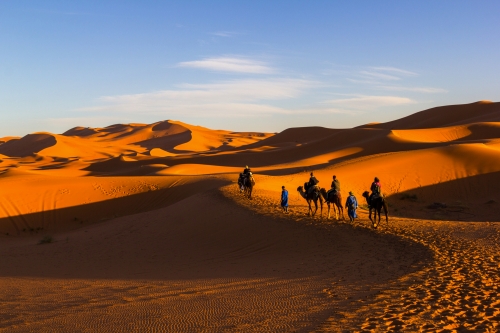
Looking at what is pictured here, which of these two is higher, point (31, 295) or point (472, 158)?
point (472, 158)

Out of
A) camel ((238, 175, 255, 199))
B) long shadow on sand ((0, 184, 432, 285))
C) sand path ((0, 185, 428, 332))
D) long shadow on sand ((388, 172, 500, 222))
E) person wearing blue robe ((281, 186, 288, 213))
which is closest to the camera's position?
sand path ((0, 185, 428, 332))

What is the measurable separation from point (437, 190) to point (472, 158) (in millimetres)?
6644

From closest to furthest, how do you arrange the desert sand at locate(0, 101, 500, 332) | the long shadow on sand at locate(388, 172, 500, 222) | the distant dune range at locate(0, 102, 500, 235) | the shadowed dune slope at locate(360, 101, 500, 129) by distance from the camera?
the desert sand at locate(0, 101, 500, 332), the long shadow on sand at locate(388, 172, 500, 222), the distant dune range at locate(0, 102, 500, 235), the shadowed dune slope at locate(360, 101, 500, 129)

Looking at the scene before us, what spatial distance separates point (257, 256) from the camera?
47.3ft

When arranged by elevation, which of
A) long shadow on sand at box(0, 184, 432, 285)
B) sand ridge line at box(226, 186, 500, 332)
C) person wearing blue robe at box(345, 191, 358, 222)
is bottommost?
long shadow on sand at box(0, 184, 432, 285)

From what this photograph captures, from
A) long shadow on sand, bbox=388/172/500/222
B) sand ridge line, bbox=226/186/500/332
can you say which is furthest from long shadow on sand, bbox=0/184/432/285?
long shadow on sand, bbox=388/172/500/222

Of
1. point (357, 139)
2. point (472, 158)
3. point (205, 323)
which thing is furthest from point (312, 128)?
point (205, 323)

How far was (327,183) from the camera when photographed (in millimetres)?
32281

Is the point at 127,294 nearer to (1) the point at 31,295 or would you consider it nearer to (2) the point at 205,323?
(1) the point at 31,295

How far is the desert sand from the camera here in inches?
308

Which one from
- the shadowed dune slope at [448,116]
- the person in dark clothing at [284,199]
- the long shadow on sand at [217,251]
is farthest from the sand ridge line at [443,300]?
the shadowed dune slope at [448,116]

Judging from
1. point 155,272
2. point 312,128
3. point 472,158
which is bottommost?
point 155,272

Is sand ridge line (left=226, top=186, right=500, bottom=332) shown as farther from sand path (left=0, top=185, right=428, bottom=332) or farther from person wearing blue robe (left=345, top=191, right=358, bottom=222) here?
person wearing blue robe (left=345, top=191, right=358, bottom=222)

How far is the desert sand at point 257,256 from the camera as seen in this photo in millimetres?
7824
